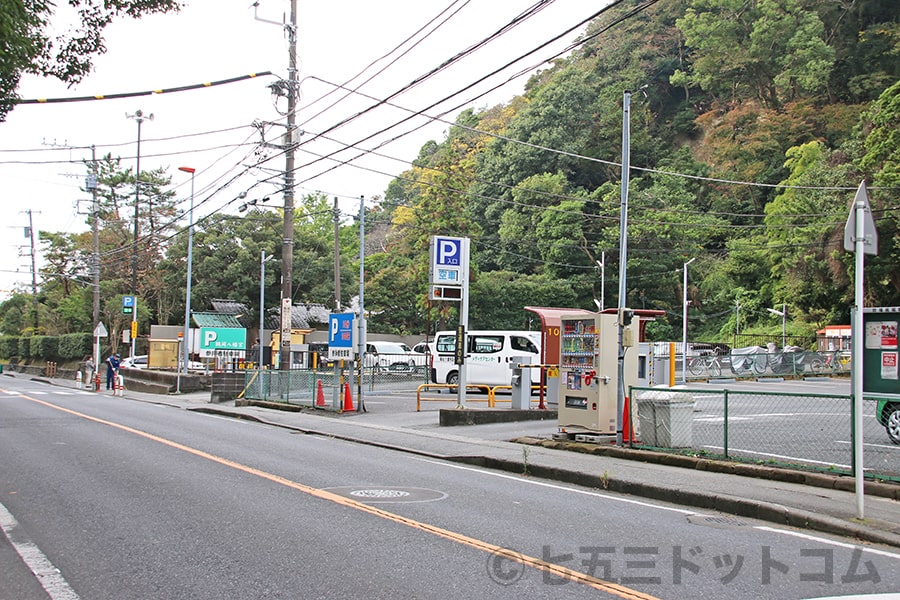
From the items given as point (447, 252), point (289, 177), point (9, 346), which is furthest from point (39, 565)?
point (9, 346)

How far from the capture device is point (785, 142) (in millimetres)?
60875

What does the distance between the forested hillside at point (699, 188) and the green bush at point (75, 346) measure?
67.7 feet

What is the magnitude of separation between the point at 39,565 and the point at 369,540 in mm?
2675

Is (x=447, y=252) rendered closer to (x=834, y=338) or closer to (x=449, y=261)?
(x=449, y=261)

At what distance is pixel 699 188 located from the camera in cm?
6444

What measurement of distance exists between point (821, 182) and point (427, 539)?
46.7 m

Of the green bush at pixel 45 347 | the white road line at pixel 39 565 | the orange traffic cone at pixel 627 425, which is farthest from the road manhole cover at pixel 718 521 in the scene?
the green bush at pixel 45 347

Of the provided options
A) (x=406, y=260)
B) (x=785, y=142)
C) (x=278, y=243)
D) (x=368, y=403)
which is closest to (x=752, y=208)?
(x=785, y=142)

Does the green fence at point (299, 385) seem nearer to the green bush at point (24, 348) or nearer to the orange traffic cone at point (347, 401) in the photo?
the orange traffic cone at point (347, 401)

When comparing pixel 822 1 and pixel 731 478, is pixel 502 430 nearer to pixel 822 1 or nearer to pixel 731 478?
pixel 731 478

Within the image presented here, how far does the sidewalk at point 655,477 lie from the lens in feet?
27.0

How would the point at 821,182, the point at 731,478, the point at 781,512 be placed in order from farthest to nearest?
1. the point at 821,182
2. the point at 731,478
3. the point at 781,512

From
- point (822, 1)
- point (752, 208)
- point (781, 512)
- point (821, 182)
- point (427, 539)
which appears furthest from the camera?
point (822, 1)

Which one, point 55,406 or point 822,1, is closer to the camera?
point 55,406
